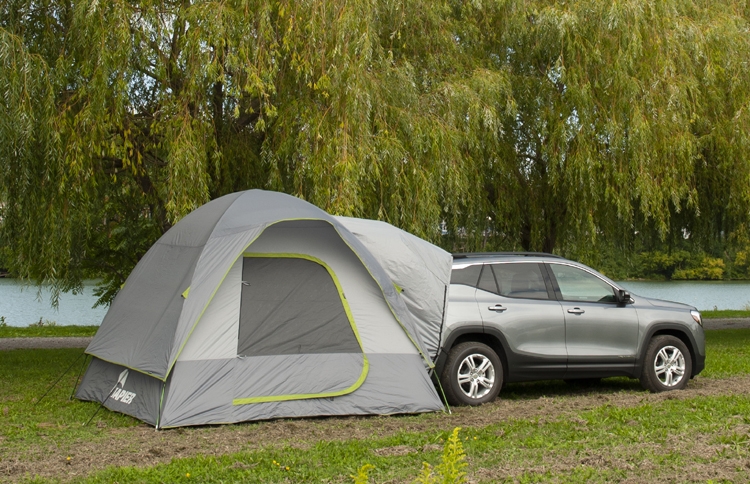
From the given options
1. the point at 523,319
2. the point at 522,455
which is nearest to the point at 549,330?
the point at 523,319

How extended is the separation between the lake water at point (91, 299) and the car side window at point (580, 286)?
19351 mm

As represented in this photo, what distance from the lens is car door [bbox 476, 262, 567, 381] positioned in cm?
877

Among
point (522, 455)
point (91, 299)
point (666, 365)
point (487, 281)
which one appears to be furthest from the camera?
point (91, 299)

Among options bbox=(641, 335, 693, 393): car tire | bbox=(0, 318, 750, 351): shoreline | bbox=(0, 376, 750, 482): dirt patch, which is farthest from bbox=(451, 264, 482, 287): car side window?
bbox=(0, 318, 750, 351): shoreline

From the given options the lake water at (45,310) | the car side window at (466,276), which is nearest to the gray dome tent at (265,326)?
the car side window at (466,276)

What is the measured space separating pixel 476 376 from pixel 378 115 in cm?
428

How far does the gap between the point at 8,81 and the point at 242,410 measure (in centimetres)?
470

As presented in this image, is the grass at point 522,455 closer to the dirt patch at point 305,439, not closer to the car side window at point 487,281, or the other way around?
the dirt patch at point 305,439

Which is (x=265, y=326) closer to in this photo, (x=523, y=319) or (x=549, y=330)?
(x=523, y=319)

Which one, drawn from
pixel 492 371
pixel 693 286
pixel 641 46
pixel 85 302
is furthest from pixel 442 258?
pixel 693 286

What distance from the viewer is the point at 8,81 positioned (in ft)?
29.3

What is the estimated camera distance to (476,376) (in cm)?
861

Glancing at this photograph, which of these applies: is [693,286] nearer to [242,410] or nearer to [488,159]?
[488,159]

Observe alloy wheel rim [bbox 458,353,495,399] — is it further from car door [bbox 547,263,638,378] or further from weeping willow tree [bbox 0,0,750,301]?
weeping willow tree [bbox 0,0,750,301]
